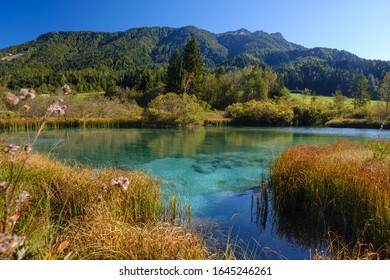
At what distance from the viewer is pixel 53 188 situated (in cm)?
512

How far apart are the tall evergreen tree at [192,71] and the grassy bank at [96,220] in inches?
1937

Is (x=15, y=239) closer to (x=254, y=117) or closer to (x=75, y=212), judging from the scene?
(x=75, y=212)

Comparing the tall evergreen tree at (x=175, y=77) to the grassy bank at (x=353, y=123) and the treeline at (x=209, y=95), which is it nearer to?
the treeline at (x=209, y=95)

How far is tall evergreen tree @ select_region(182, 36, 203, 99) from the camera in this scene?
5506 cm

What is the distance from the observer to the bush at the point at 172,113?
38625 mm

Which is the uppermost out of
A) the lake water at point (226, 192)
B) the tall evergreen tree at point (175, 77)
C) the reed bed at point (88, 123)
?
the tall evergreen tree at point (175, 77)

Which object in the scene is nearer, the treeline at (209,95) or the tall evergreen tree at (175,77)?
the treeline at (209,95)

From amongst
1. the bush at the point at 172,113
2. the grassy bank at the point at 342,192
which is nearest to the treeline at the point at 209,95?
the bush at the point at 172,113

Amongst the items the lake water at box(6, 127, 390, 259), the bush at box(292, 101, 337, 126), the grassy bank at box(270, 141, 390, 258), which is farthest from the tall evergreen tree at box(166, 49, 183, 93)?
the grassy bank at box(270, 141, 390, 258)

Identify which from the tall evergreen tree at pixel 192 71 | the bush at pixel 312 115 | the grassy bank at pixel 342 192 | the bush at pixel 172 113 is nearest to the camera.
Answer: the grassy bank at pixel 342 192

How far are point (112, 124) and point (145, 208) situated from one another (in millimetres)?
34299

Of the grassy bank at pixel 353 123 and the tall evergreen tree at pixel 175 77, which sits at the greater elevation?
the tall evergreen tree at pixel 175 77

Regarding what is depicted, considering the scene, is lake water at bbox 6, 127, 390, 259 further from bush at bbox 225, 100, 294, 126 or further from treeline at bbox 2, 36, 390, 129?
bush at bbox 225, 100, 294, 126
